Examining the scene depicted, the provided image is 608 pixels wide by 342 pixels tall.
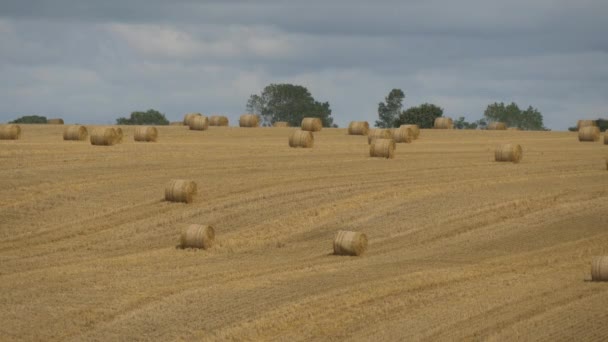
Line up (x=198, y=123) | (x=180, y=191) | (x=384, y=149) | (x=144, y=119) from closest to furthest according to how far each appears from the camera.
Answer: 1. (x=180, y=191)
2. (x=384, y=149)
3. (x=198, y=123)
4. (x=144, y=119)

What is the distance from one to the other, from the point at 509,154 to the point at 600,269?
23051mm

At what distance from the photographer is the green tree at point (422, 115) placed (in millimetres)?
109250

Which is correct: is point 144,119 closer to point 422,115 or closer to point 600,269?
point 422,115

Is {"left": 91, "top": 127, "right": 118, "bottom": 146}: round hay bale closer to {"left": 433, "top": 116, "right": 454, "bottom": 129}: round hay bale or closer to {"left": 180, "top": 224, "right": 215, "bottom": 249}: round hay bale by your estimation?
{"left": 180, "top": 224, "right": 215, "bottom": 249}: round hay bale

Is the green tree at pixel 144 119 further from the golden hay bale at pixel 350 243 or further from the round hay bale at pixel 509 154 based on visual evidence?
the golden hay bale at pixel 350 243

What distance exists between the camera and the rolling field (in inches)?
1026

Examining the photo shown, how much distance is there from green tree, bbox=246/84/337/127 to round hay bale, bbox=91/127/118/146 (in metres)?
92.9

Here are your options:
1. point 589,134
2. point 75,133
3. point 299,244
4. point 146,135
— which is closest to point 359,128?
point 589,134

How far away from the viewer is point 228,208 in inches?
1608

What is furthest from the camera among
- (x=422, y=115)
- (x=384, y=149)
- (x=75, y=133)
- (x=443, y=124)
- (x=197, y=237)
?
(x=422, y=115)

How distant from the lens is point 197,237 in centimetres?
3525

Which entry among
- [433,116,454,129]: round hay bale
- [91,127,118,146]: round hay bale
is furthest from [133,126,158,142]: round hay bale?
[433,116,454,129]: round hay bale

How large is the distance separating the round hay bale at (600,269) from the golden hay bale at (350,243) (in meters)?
7.26

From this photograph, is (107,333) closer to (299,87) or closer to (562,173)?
(562,173)
